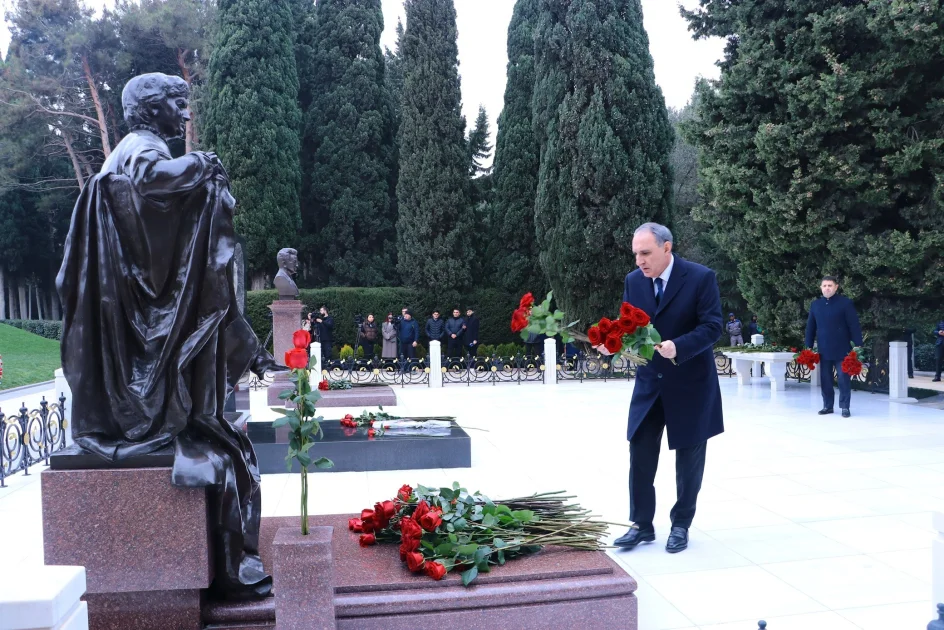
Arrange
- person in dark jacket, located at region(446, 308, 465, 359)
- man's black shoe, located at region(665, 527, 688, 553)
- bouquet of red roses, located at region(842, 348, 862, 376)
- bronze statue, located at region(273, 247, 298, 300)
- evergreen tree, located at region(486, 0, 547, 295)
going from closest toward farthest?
man's black shoe, located at region(665, 527, 688, 553) < bouquet of red roses, located at region(842, 348, 862, 376) < bronze statue, located at region(273, 247, 298, 300) < person in dark jacket, located at region(446, 308, 465, 359) < evergreen tree, located at region(486, 0, 547, 295)

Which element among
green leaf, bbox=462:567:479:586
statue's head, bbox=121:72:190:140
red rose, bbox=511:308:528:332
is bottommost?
green leaf, bbox=462:567:479:586

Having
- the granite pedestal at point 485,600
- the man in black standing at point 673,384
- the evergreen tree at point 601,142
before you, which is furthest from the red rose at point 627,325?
the evergreen tree at point 601,142

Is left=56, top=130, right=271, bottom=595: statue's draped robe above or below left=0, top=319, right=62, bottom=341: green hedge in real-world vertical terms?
above

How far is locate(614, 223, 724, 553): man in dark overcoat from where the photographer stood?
14.6ft

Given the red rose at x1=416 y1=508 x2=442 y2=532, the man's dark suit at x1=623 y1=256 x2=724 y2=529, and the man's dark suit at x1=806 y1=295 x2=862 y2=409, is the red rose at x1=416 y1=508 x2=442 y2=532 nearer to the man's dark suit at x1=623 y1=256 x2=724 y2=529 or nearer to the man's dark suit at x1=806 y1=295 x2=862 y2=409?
the man's dark suit at x1=623 y1=256 x2=724 y2=529

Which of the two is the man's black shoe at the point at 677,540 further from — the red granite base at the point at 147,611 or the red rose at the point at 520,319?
the red granite base at the point at 147,611

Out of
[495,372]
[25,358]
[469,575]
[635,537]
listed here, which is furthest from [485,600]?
[25,358]

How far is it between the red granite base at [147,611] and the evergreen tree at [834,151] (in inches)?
451

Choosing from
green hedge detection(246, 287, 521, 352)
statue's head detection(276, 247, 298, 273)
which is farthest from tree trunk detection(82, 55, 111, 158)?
statue's head detection(276, 247, 298, 273)

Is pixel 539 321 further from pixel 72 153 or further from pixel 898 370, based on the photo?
pixel 72 153

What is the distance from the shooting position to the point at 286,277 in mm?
12844

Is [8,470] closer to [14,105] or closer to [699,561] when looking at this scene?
[699,561]

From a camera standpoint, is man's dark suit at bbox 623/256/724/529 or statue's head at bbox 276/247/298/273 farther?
statue's head at bbox 276/247/298/273

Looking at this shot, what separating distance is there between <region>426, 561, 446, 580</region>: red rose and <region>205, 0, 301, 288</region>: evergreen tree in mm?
21142
